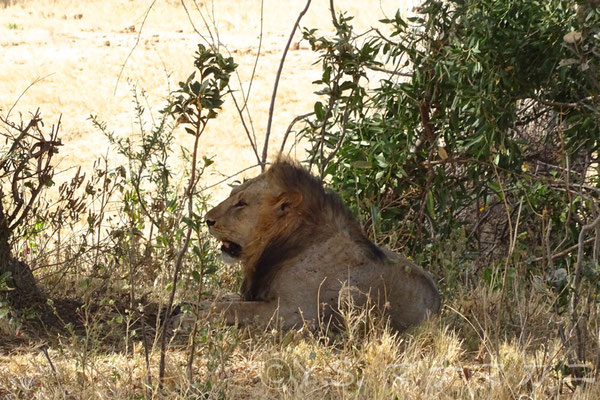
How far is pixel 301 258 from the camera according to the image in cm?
522

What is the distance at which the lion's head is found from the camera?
5.27 m

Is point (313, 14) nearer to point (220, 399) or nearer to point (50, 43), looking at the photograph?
point (50, 43)

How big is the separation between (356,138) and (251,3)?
22.0 m

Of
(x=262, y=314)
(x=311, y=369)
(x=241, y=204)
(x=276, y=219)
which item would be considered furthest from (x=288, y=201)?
(x=311, y=369)

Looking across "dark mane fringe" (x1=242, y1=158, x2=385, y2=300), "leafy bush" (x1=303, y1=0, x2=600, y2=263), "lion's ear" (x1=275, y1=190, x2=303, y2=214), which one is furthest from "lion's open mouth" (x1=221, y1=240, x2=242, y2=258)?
"leafy bush" (x1=303, y1=0, x2=600, y2=263)

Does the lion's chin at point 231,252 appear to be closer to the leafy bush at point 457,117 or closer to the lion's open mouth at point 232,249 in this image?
the lion's open mouth at point 232,249

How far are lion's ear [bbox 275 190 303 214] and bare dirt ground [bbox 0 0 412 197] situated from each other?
5.80 meters

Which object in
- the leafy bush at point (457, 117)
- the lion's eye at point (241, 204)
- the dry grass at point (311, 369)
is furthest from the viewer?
the leafy bush at point (457, 117)

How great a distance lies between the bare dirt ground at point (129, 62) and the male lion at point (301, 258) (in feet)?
18.7

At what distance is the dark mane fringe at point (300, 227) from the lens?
17.2ft

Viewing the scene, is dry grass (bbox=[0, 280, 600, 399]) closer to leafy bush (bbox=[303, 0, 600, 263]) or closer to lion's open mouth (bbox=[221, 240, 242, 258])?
lion's open mouth (bbox=[221, 240, 242, 258])

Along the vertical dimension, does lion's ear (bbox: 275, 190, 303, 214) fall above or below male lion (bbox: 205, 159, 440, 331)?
above

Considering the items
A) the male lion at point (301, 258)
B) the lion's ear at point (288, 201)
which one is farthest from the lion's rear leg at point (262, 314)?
the lion's ear at point (288, 201)

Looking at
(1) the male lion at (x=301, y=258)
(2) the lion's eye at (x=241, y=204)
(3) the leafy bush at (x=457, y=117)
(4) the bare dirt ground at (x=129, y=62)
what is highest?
(4) the bare dirt ground at (x=129, y=62)
